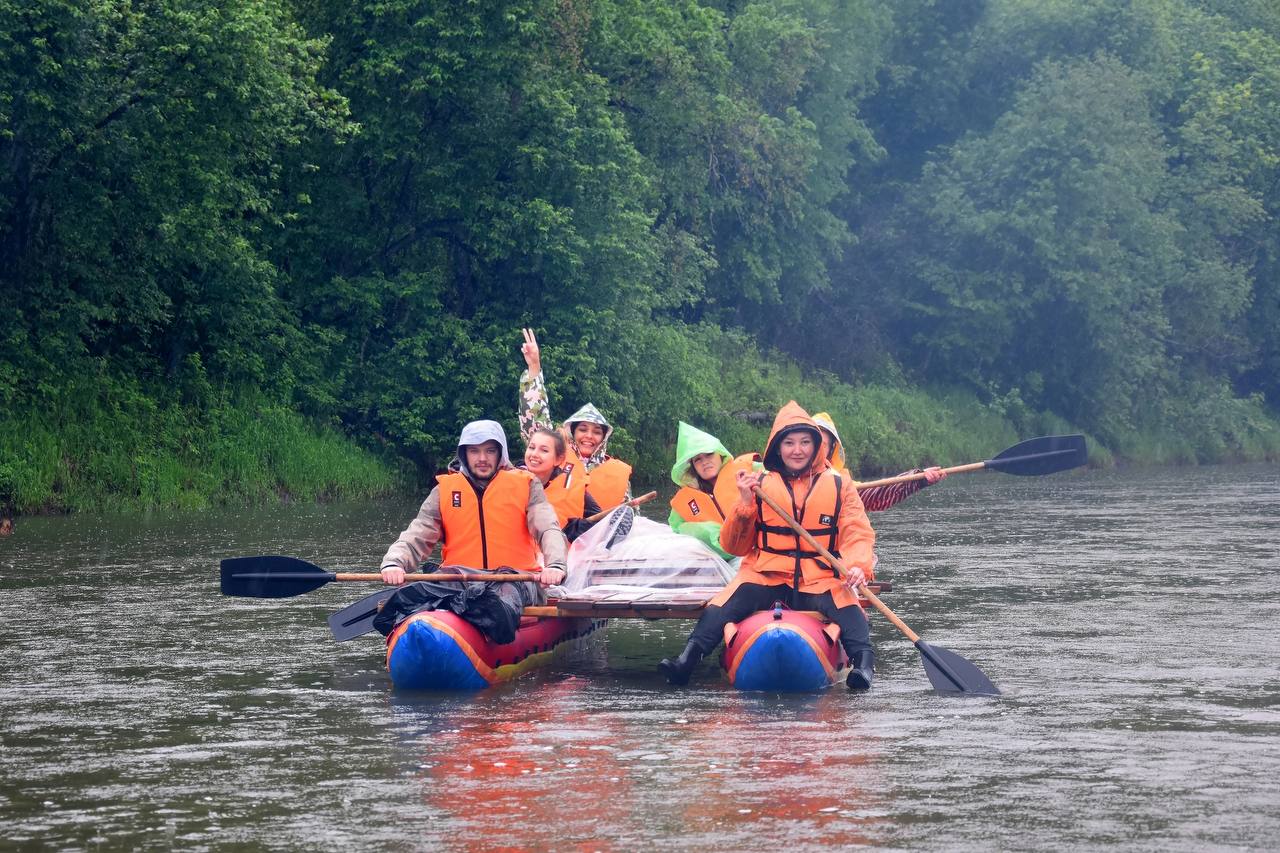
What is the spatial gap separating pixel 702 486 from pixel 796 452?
77.4 inches

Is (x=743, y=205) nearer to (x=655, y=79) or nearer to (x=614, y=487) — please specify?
(x=655, y=79)

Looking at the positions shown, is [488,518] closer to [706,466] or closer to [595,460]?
[706,466]

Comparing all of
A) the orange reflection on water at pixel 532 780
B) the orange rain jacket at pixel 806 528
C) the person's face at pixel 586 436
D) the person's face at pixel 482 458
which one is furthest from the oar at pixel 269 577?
the person's face at pixel 586 436

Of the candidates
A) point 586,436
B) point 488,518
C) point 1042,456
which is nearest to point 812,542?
point 488,518

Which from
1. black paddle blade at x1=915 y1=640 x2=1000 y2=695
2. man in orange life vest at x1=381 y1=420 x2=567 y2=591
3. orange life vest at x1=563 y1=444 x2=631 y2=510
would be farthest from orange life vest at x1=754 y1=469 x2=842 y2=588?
orange life vest at x1=563 y1=444 x2=631 y2=510

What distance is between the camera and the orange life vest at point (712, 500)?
12.4 metres

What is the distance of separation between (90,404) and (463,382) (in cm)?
614

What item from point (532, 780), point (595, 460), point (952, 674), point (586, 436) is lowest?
point (532, 780)

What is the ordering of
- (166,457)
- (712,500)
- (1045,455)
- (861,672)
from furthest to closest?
(166,457), (1045,455), (712,500), (861,672)

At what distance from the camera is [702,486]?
41.4ft

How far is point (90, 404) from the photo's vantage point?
972 inches

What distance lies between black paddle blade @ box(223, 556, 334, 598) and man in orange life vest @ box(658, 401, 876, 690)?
212 cm

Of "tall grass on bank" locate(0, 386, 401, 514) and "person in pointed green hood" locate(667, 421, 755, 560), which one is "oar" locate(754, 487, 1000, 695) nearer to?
"person in pointed green hood" locate(667, 421, 755, 560)

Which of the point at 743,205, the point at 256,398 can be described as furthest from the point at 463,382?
the point at 743,205
